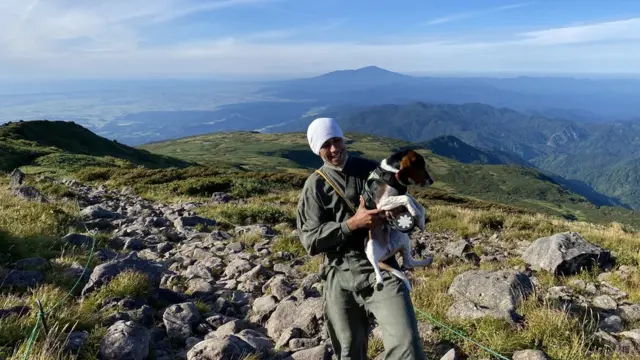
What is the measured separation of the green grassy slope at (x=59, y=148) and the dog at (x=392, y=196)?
3543 cm

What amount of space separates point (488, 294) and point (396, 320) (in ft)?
9.59

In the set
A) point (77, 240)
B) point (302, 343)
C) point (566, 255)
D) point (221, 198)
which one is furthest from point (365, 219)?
point (221, 198)

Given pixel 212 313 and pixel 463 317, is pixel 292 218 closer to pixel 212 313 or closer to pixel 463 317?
pixel 212 313

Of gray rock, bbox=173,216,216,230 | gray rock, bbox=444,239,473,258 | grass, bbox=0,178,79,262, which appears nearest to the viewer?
grass, bbox=0,178,79,262

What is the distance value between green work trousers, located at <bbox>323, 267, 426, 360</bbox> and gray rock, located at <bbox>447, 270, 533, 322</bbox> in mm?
1950

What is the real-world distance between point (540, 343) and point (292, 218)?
9847 mm

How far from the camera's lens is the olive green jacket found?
415cm

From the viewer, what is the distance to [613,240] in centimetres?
1030

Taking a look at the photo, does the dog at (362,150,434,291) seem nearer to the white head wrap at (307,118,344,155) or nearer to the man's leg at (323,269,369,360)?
the man's leg at (323,269,369,360)

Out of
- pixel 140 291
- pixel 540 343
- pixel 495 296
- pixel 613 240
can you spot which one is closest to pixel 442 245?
pixel 613 240

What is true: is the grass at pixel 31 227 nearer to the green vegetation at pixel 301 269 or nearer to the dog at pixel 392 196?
the green vegetation at pixel 301 269

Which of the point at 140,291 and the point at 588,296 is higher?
the point at 140,291

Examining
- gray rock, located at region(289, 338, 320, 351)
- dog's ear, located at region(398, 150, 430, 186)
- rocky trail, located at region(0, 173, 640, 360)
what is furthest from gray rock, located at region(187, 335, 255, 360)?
dog's ear, located at region(398, 150, 430, 186)

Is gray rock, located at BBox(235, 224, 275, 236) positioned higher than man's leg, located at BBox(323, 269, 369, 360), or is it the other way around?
man's leg, located at BBox(323, 269, 369, 360)
